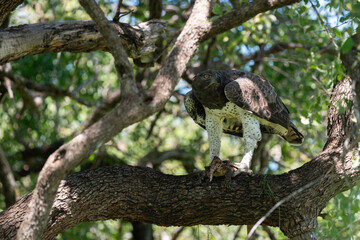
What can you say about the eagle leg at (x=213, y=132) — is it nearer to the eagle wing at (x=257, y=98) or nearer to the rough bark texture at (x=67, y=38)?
the eagle wing at (x=257, y=98)

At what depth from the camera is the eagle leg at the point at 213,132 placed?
5066mm

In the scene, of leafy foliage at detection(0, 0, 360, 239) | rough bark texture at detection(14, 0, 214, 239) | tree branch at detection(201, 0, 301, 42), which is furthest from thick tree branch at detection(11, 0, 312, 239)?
leafy foliage at detection(0, 0, 360, 239)

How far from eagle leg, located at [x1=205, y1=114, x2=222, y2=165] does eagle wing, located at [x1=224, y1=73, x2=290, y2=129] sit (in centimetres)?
54

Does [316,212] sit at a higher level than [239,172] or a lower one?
lower

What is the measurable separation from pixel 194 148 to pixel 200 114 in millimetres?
3125

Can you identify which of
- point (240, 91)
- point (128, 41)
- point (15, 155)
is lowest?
point (15, 155)

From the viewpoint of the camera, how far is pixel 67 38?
4.32 m

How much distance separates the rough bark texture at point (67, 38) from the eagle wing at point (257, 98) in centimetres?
93

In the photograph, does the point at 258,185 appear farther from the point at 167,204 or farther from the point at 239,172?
the point at 167,204

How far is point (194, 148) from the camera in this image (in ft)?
27.4

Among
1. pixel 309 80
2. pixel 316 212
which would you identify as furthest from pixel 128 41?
pixel 309 80

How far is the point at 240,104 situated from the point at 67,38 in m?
1.72

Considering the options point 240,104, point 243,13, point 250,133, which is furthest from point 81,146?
point 243,13

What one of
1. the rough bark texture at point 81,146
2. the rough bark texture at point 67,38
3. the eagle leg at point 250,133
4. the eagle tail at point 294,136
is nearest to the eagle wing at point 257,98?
the eagle leg at point 250,133
